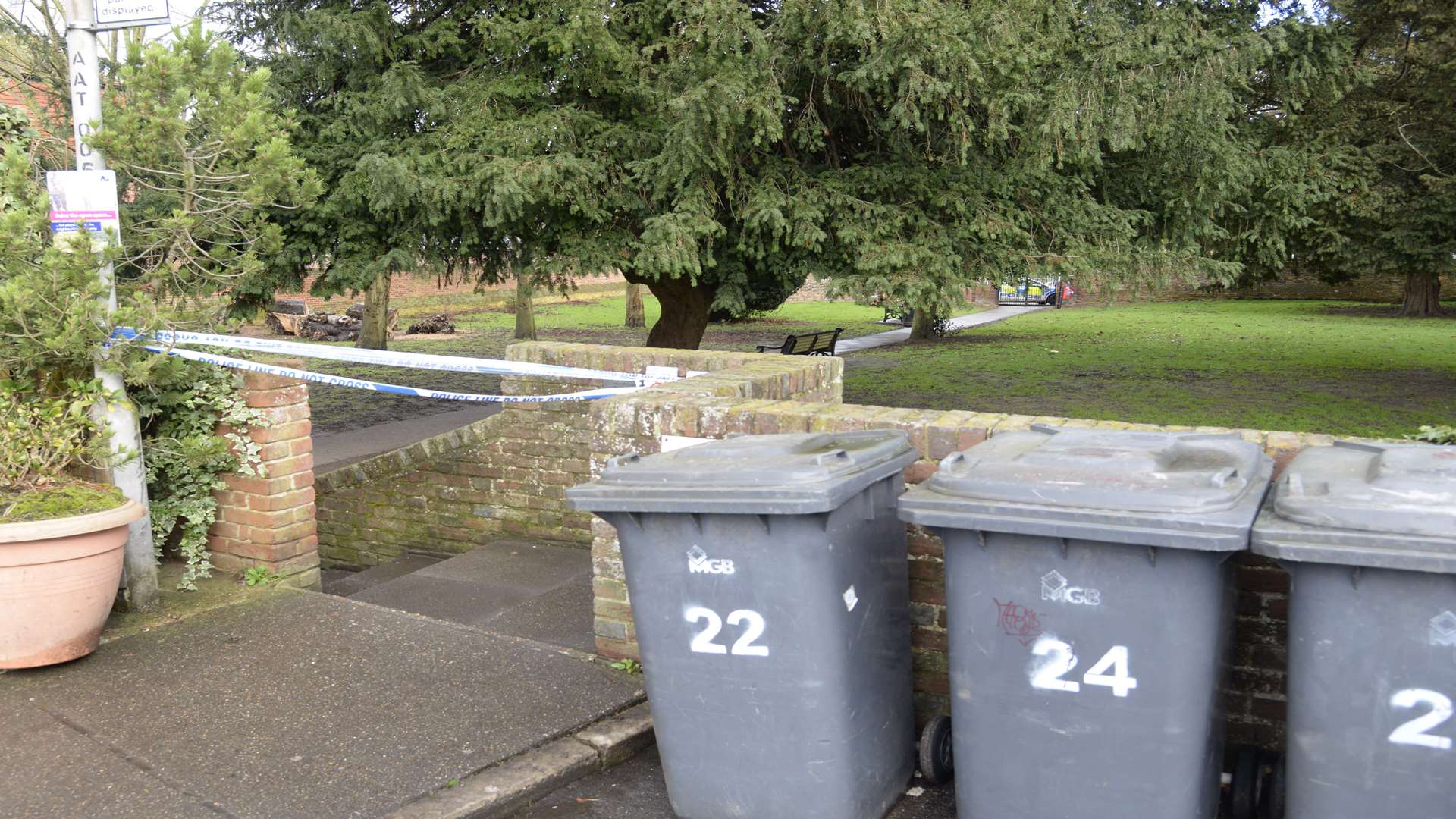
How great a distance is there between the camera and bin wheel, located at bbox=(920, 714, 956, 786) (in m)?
3.51

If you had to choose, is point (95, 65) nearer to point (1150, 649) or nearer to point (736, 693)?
point (736, 693)

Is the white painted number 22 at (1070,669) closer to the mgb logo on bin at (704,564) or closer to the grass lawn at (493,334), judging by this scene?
the mgb logo on bin at (704,564)

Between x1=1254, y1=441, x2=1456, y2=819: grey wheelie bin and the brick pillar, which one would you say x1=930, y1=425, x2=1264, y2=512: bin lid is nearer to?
x1=1254, y1=441, x2=1456, y2=819: grey wheelie bin

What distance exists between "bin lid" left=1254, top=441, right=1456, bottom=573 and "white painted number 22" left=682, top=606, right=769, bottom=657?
132 centimetres

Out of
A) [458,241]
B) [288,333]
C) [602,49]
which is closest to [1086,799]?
[602,49]

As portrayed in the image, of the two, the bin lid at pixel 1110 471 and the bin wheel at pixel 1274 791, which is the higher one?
the bin lid at pixel 1110 471

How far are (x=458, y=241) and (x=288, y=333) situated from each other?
60.9 ft

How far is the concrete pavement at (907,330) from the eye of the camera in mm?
21281

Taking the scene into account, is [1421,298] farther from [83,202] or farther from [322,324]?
[83,202]

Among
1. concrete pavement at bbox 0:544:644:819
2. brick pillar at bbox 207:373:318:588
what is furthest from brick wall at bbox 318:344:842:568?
concrete pavement at bbox 0:544:644:819

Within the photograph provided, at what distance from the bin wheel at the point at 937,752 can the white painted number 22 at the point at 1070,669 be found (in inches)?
28.2

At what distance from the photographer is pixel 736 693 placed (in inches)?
126

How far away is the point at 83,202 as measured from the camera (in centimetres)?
453

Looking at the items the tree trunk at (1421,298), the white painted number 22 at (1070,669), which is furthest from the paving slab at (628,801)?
the tree trunk at (1421,298)
